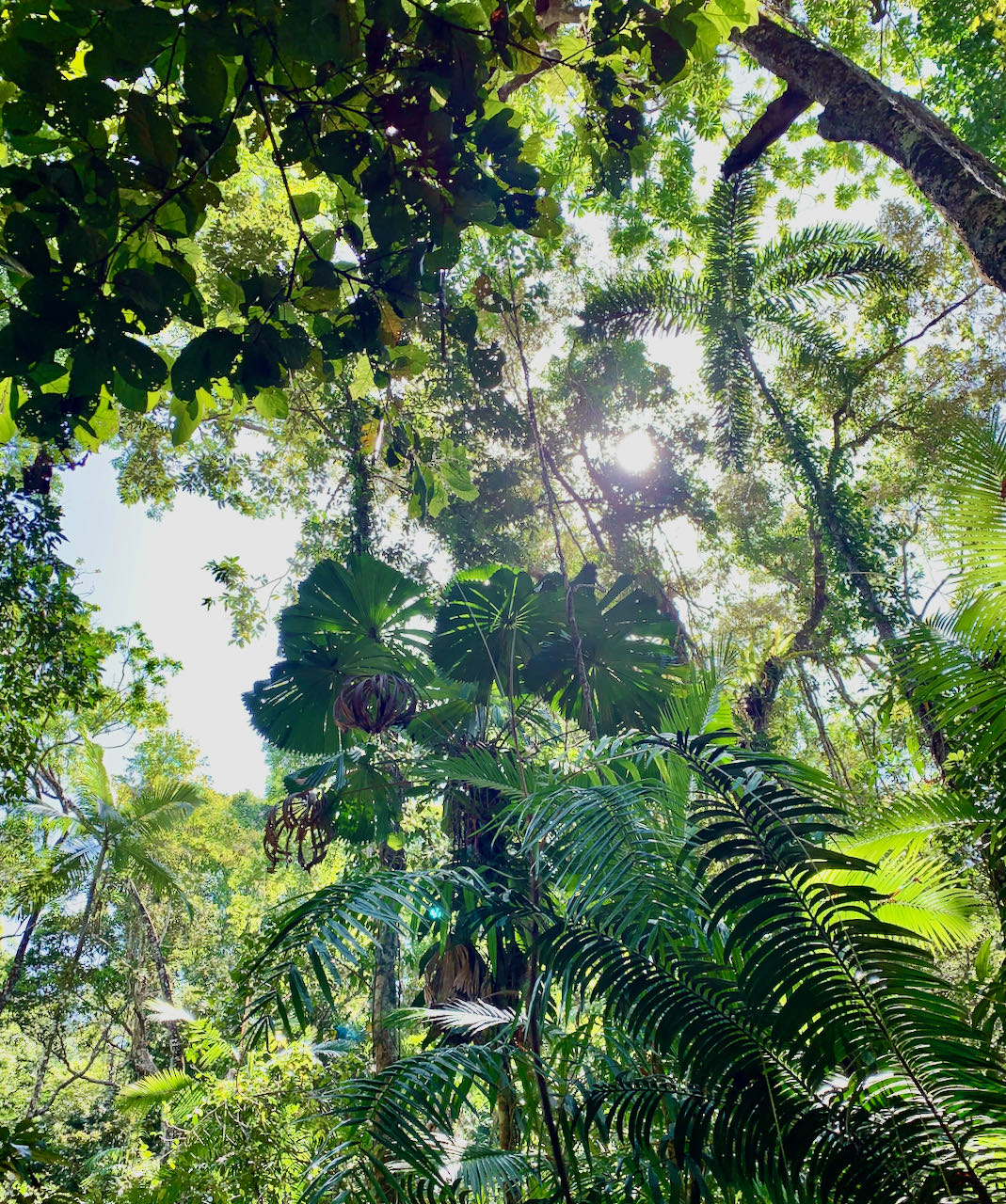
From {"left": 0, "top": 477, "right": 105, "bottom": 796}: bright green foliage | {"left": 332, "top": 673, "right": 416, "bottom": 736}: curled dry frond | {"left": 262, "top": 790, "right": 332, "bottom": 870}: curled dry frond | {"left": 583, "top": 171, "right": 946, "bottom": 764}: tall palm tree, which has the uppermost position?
{"left": 583, "top": 171, "right": 946, "bottom": 764}: tall palm tree

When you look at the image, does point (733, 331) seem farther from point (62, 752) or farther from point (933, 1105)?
point (62, 752)

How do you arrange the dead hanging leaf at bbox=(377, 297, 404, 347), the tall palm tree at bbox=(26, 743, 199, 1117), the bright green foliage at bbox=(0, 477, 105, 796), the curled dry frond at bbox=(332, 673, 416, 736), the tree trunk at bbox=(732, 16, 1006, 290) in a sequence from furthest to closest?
the tall palm tree at bbox=(26, 743, 199, 1117)
the bright green foliage at bbox=(0, 477, 105, 796)
the curled dry frond at bbox=(332, 673, 416, 736)
the tree trunk at bbox=(732, 16, 1006, 290)
the dead hanging leaf at bbox=(377, 297, 404, 347)

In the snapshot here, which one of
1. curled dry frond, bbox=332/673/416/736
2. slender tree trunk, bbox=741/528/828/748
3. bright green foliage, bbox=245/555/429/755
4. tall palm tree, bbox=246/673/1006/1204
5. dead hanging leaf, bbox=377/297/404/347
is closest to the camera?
tall palm tree, bbox=246/673/1006/1204

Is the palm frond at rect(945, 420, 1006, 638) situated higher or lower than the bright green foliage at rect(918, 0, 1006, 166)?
lower

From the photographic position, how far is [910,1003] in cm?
137

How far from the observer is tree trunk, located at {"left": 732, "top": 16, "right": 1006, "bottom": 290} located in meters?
3.19

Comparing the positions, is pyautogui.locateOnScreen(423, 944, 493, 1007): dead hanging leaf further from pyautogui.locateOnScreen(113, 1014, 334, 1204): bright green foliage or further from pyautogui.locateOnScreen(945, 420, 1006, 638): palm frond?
pyautogui.locateOnScreen(945, 420, 1006, 638): palm frond

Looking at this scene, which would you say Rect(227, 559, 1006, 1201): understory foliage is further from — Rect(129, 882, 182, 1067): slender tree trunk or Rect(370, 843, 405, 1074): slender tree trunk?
Rect(129, 882, 182, 1067): slender tree trunk

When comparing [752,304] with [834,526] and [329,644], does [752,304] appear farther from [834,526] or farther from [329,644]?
[329,644]

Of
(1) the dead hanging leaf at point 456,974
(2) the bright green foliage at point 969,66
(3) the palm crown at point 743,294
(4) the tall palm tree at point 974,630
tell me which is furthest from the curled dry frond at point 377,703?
(2) the bright green foliage at point 969,66

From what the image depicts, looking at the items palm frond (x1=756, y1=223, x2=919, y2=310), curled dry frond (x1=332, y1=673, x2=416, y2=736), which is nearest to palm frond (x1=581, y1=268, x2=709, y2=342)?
palm frond (x1=756, y1=223, x2=919, y2=310)

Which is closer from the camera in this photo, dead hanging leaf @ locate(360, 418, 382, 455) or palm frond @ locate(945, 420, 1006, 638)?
dead hanging leaf @ locate(360, 418, 382, 455)

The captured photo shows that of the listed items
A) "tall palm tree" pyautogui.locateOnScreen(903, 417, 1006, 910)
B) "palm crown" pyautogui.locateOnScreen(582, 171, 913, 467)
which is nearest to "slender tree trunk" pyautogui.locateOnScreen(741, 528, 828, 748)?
"palm crown" pyautogui.locateOnScreen(582, 171, 913, 467)

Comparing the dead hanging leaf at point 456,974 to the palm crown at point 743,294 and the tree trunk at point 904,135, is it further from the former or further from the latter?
the palm crown at point 743,294
